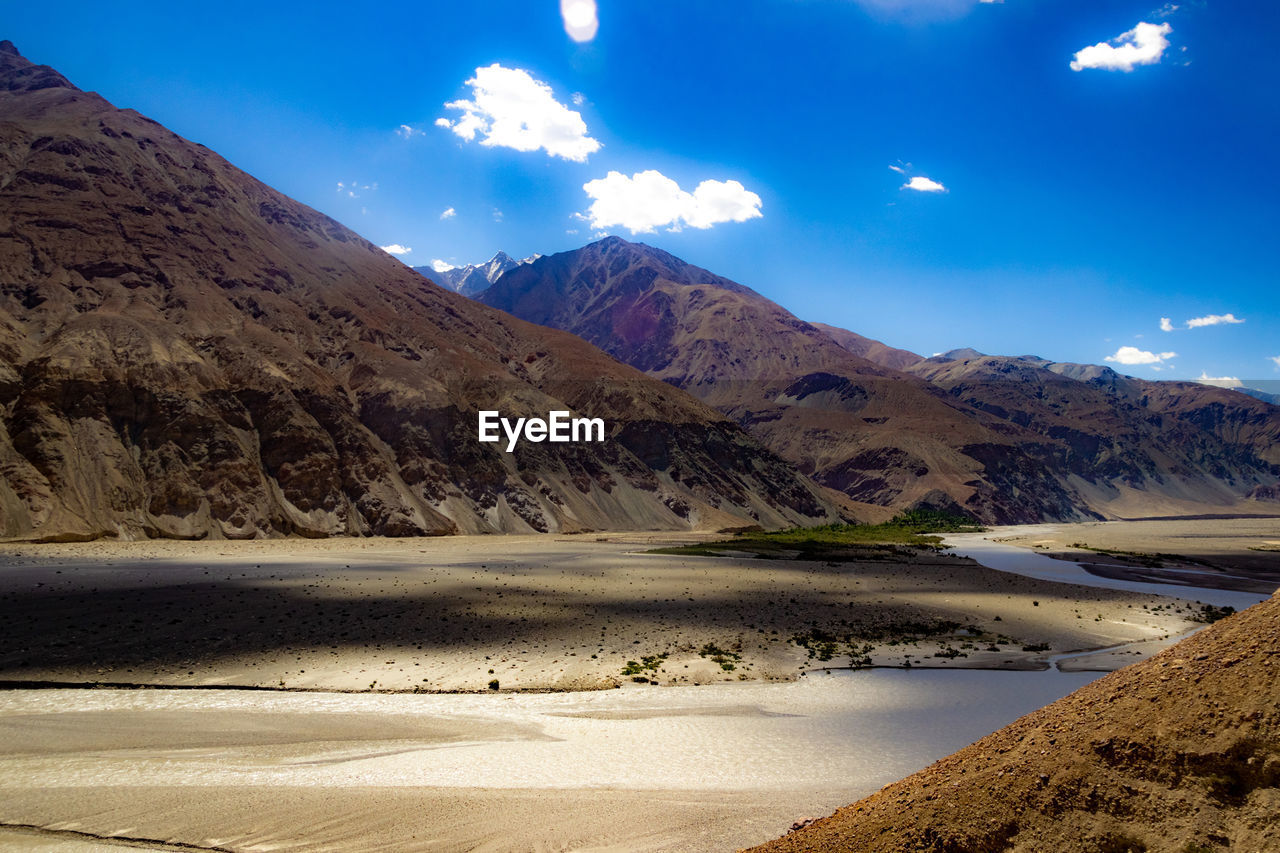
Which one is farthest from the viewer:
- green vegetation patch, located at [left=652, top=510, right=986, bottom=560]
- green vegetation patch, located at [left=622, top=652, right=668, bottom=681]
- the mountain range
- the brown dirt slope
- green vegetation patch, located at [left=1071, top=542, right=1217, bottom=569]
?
the mountain range

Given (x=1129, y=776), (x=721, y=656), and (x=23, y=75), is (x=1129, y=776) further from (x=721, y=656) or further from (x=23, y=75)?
(x=23, y=75)

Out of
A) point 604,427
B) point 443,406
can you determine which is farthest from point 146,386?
point 604,427

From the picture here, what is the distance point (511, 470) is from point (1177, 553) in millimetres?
69202

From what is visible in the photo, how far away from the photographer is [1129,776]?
18.0 feet

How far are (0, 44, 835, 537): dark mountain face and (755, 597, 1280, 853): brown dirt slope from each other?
58897mm

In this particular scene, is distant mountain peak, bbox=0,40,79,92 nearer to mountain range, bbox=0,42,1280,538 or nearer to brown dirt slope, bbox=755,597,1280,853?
mountain range, bbox=0,42,1280,538

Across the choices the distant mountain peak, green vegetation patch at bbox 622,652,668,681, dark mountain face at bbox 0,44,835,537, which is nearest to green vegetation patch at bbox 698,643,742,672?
green vegetation patch at bbox 622,652,668,681

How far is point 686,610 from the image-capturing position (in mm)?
27031

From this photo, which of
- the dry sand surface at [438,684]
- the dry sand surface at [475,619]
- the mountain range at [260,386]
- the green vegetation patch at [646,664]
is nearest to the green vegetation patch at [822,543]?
the dry sand surface at [475,619]

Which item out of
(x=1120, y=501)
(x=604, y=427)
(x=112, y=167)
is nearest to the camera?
(x=112, y=167)

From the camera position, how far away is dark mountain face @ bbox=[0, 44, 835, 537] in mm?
56812

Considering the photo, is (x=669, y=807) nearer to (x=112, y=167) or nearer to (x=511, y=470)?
(x=511, y=470)

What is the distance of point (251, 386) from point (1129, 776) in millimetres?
77846

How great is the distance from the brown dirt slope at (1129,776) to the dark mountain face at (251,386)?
58.9m
